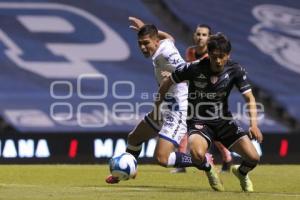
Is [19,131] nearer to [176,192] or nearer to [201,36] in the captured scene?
[201,36]

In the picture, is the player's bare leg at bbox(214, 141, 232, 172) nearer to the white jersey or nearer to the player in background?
the player in background

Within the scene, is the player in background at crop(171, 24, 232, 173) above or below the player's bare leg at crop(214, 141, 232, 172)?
above

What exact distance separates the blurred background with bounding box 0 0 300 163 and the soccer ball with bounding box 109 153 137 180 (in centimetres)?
745

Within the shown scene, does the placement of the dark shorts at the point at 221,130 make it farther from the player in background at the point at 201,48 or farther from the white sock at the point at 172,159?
the player in background at the point at 201,48

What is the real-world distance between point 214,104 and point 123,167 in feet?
3.97

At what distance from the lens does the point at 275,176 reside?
44.5 ft

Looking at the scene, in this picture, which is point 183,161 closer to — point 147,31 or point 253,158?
point 253,158

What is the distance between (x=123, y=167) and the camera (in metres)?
9.89

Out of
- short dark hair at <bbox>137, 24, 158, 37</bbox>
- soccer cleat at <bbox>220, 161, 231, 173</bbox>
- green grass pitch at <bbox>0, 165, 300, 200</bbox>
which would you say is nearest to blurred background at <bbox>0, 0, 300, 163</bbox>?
green grass pitch at <bbox>0, 165, 300, 200</bbox>

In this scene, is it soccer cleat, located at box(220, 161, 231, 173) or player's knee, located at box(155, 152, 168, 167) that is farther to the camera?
soccer cleat, located at box(220, 161, 231, 173)

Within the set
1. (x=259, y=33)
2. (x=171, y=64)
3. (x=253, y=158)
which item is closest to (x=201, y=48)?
(x=171, y=64)

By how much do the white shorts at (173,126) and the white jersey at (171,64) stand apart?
123mm

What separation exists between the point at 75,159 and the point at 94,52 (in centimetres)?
276

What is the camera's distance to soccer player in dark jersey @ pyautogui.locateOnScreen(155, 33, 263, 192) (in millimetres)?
9938
